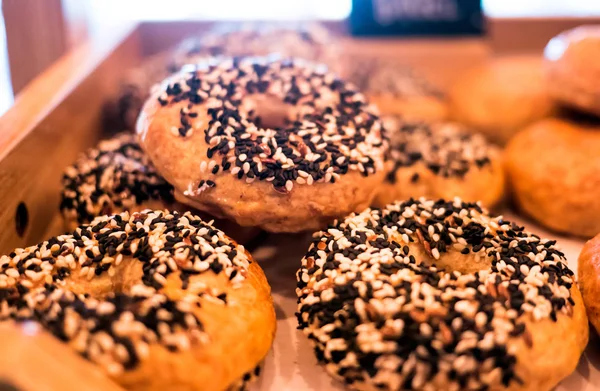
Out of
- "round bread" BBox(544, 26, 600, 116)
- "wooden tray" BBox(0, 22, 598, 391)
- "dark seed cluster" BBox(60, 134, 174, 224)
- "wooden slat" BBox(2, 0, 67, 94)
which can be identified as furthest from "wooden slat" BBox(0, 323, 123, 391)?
"round bread" BBox(544, 26, 600, 116)

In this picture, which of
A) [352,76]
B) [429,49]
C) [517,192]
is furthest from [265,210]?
[429,49]

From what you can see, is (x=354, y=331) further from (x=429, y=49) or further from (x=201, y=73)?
(x=429, y=49)

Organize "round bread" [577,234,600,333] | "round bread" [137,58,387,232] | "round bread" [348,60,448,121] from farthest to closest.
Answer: "round bread" [348,60,448,121] → "round bread" [137,58,387,232] → "round bread" [577,234,600,333]

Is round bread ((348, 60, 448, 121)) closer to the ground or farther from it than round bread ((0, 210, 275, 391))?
closer to the ground

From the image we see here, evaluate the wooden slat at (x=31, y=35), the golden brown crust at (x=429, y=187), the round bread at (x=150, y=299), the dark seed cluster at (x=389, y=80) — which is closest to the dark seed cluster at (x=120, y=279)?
the round bread at (x=150, y=299)

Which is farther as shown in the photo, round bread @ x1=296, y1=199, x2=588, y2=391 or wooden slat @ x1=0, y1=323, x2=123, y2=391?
round bread @ x1=296, y1=199, x2=588, y2=391

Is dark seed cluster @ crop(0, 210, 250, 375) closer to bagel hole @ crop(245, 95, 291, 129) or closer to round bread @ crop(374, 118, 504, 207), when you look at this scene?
bagel hole @ crop(245, 95, 291, 129)
